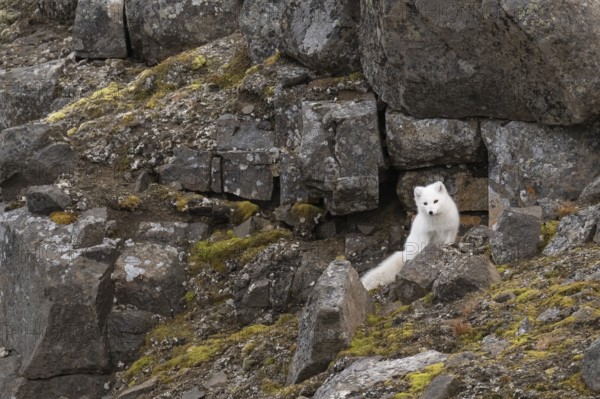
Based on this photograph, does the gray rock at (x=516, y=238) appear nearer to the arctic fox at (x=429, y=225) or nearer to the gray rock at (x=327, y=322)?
the arctic fox at (x=429, y=225)

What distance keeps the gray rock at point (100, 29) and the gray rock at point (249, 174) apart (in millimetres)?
5466

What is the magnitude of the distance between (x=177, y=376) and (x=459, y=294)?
438cm

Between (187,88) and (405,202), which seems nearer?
(405,202)

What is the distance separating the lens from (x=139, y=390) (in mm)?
15891

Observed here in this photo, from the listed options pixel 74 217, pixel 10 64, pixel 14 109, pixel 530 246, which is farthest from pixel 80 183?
pixel 530 246

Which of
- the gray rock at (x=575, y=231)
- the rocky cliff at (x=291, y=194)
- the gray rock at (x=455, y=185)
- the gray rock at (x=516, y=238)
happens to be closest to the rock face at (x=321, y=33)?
the rocky cliff at (x=291, y=194)

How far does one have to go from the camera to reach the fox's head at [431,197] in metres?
17.0

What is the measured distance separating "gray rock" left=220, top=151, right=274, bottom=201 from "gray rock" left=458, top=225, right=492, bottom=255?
4.55 m

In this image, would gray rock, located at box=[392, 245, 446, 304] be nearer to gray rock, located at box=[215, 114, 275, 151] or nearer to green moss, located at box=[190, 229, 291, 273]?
green moss, located at box=[190, 229, 291, 273]

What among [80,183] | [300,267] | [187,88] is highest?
[187,88]

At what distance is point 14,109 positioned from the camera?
2398 centimetres

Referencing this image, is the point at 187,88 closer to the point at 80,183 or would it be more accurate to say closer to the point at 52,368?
the point at 80,183

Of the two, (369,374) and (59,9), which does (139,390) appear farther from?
(59,9)

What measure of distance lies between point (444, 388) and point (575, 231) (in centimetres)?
523
